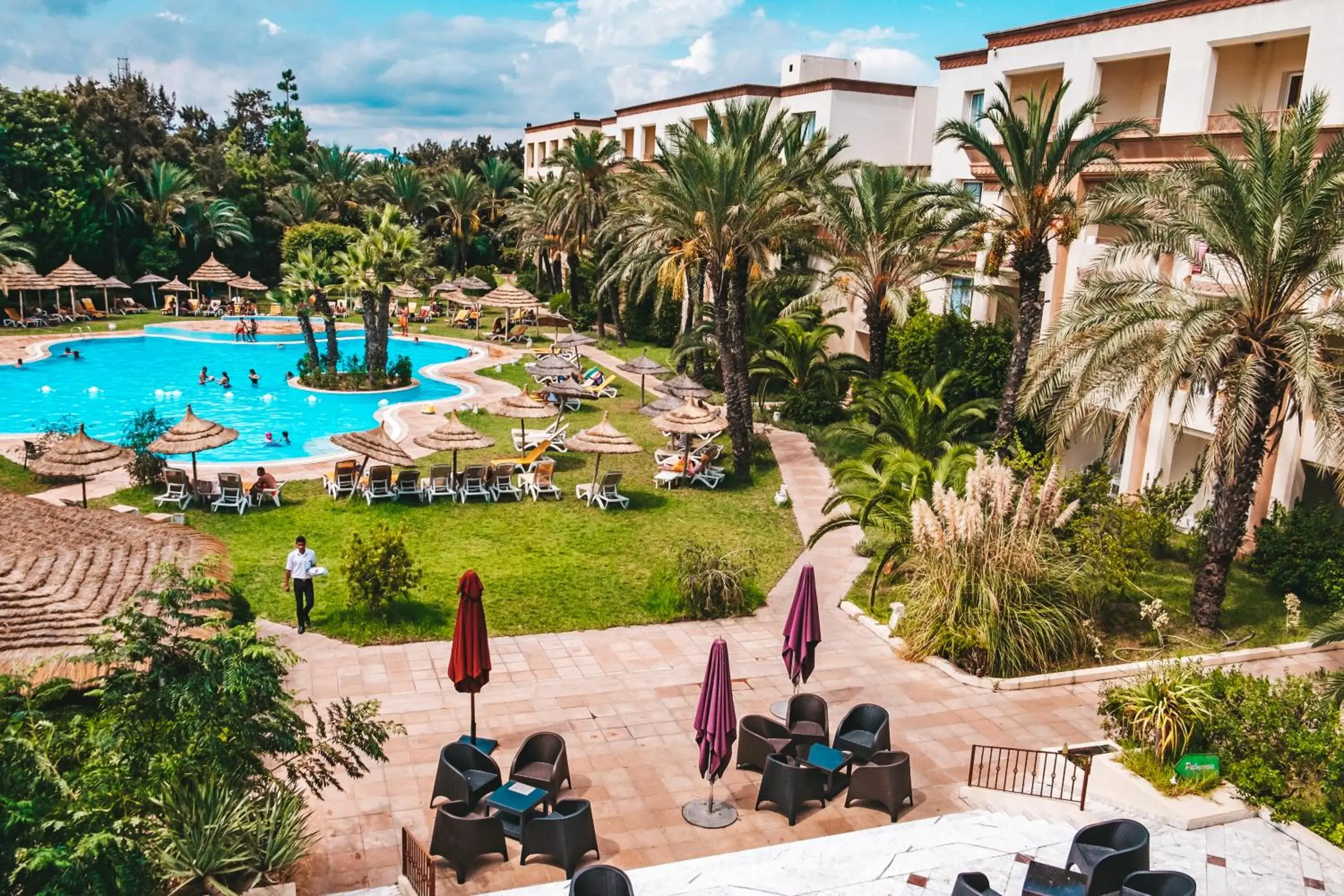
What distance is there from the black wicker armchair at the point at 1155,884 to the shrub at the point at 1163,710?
10.8 feet

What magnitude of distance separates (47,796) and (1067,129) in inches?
735

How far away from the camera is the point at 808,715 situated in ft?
40.3

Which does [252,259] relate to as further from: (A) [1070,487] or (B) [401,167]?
(A) [1070,487]

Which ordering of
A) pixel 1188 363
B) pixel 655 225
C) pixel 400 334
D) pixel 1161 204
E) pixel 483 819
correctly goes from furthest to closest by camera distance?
pixel 400 334 < pixel 655 225 < pixel 1161 204 < pixel 1188 363 < pixel 483 819

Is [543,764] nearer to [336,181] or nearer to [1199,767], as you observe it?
[1199,767]

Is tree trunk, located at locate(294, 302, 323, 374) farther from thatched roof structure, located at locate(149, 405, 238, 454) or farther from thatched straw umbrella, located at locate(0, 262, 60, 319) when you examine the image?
thatched straw umbrella, located at locate(0, 262, 60, 319)

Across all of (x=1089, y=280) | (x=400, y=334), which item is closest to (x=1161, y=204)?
(x=1089, y=280)

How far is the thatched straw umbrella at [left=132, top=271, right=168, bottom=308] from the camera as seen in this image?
5159 cm

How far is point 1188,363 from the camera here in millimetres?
15109

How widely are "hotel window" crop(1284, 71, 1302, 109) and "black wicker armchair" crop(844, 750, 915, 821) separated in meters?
18.5

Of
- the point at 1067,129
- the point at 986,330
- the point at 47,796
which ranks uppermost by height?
the point at 1067,129

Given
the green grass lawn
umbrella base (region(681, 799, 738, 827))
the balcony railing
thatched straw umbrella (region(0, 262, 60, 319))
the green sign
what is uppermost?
the balcony railing

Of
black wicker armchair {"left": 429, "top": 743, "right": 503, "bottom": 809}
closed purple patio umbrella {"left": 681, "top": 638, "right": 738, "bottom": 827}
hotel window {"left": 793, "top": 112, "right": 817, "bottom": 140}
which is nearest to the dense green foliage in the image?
black wicker armchair {"left": 429, "top": 743, "right": 503, "bottom": 809}

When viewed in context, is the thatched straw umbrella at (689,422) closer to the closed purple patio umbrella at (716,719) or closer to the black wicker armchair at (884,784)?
the black wicker armchair at (884,784)
